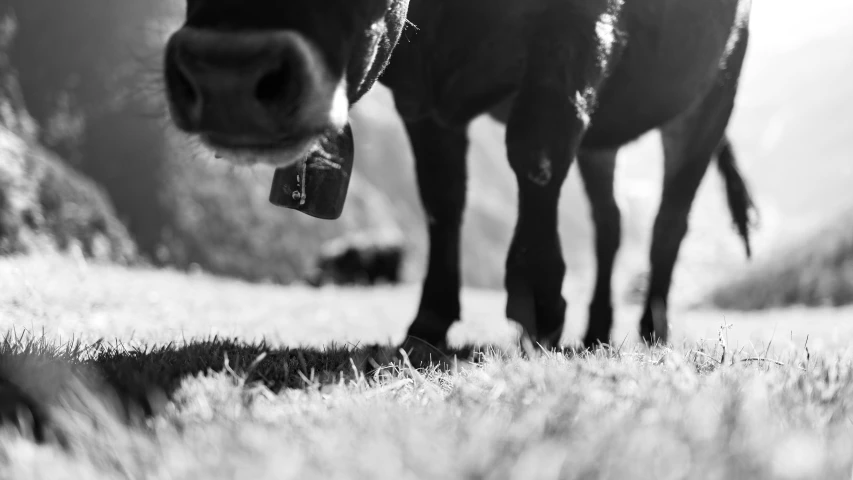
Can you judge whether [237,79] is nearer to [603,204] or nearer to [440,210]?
[440,210]

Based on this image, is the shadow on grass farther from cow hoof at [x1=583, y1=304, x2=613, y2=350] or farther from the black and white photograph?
cow hoof at [x1=583, y1=304, x2=613, y2=350]

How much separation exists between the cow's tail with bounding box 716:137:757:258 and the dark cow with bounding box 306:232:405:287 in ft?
36.5

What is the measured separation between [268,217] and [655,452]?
99.0 feet

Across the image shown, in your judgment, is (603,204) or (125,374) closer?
(125,374)

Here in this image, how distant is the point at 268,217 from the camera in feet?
100

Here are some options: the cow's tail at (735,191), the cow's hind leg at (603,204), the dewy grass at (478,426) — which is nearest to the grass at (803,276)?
the cow's tail at (735,191)

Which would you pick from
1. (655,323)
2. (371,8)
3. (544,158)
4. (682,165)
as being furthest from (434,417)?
(682,165)

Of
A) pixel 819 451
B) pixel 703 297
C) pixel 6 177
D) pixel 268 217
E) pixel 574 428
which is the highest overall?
pixel 819 451

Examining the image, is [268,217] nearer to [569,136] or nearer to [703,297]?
[703,297]

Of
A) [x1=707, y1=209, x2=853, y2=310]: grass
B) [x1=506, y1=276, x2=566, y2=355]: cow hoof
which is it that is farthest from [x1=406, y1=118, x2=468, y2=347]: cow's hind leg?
[x1=707, y1=209, x2=853, y2=310]: grass

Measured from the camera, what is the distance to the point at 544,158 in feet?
9.98

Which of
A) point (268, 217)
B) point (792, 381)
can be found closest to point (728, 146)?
point (792, 381)

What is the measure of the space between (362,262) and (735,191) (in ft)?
38.8

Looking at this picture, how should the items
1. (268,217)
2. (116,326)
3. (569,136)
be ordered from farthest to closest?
1. (268,217)
2. (116,326)
3. (569,136)
